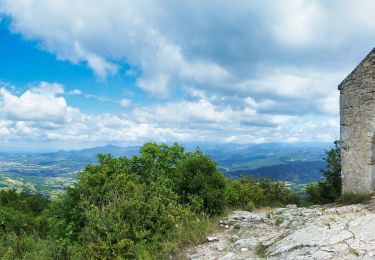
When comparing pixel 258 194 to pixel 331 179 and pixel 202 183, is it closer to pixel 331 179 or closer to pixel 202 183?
pixel 331 179

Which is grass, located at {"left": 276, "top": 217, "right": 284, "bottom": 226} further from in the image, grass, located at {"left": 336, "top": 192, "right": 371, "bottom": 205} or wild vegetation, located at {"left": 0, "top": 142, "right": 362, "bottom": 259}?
grass, located at {"left": 336, "top": 192, "right": 371, "bottom": 205}

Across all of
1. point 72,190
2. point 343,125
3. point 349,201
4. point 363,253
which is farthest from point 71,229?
point 343,125

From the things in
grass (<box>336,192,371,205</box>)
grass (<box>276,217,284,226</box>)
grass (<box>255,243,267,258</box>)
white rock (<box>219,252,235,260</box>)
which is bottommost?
white rock (<box>219,252,235,260</box>)

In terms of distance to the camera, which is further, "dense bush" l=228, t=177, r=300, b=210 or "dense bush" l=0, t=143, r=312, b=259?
"dense bush" l=228, t=177, r=300, b=210

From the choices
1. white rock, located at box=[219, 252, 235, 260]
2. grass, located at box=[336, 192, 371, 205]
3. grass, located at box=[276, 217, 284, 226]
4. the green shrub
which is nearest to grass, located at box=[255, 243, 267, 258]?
white rock, located at box=[219, 252, 235, 260]

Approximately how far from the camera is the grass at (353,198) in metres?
13.5

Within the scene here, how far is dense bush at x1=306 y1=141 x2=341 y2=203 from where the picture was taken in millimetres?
17016

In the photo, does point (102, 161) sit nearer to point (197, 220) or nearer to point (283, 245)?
point (197, 220)

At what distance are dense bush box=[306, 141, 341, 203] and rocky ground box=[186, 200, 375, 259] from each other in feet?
14.5

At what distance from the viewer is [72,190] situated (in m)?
12.2

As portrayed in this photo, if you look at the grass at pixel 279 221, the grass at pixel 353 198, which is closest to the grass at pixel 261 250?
the grass at pixel 279 221

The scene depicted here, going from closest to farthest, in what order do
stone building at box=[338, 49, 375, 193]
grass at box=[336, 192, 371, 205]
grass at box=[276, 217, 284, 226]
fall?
grass at box=[276, 217, 284, 226]
grass at box=[336, 192, 371, 205]
stone building at box=[338, 49, 375, 193]

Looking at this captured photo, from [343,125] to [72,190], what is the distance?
1081 centimetres

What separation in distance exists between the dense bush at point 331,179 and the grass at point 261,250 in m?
8.45
